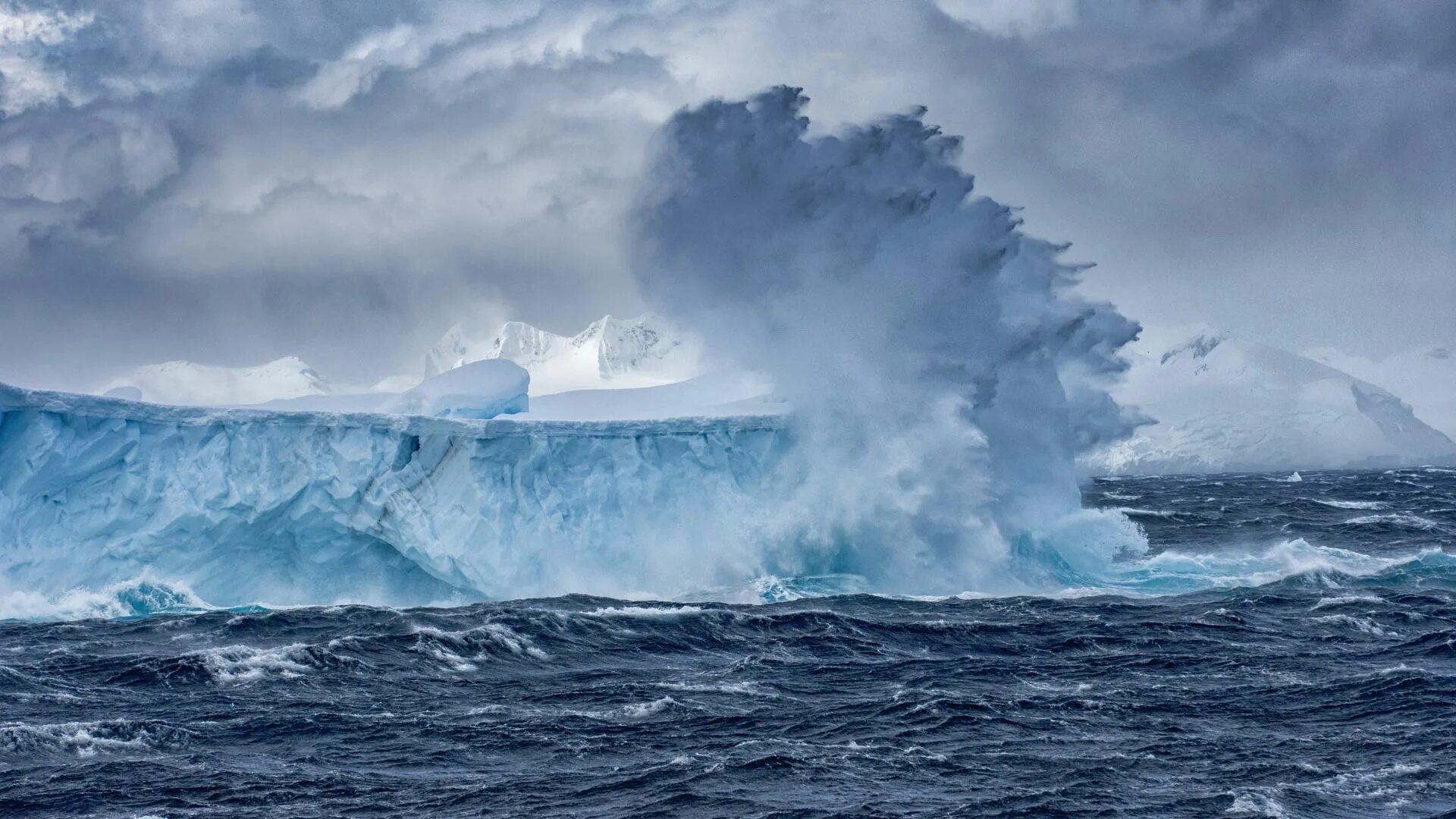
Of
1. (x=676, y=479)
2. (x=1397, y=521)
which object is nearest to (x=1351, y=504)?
(x=1397, y=521)

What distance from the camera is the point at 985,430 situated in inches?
1039

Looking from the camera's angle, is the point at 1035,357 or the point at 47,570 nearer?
the point at 47,570

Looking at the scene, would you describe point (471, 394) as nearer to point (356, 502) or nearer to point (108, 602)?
point (356, 502)

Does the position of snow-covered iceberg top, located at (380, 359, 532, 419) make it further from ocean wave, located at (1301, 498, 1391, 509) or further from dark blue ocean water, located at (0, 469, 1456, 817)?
ocean wave, located at (1301, 498, 1391, 509)

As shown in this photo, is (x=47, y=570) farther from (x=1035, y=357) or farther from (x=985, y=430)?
(x=1035, y=357)

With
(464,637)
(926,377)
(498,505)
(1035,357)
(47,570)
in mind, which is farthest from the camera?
(1035,357)

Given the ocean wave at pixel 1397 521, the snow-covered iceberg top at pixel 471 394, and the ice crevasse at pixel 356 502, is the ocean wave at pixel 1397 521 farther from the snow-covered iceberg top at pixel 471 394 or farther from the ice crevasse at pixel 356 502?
the snow-covered iceberg top at pixel 471 394

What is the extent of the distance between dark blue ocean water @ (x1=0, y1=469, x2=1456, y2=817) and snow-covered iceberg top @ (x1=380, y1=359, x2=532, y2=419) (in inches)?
190

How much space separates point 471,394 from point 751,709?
1239 cm

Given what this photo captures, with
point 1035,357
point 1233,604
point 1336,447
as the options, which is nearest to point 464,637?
point 1233,604

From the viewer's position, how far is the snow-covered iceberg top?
83.3 ft

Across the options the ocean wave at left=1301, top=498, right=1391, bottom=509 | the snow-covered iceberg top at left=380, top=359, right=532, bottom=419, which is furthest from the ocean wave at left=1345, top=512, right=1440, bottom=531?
the snow-covered iceberg top at left=380, top=359, right=532, bottom=419

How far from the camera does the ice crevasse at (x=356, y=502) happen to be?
2178cm

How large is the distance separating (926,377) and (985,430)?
86.1 inches
